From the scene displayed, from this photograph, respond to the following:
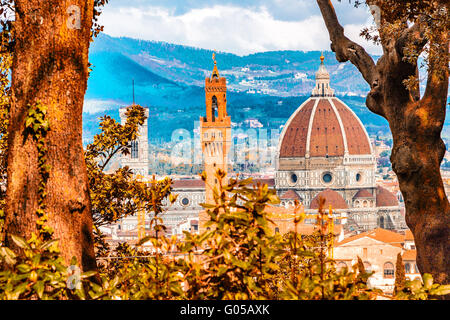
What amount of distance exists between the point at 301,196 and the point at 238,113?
1682 cm

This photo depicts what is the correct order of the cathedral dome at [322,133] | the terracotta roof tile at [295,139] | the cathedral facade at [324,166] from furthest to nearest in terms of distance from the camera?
the cathedral dome at [322,133], the terracotta roof tile at [295,139], the cathedral facade at [324,166]

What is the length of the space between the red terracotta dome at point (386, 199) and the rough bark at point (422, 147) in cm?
10312

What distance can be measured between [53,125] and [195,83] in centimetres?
11772

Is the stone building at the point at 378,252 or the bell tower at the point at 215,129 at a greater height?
the bell tower at the point at 215,129

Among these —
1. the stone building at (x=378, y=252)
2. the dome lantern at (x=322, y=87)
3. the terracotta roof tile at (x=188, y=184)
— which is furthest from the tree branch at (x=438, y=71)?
the dome lantern at (x=322, y=87)

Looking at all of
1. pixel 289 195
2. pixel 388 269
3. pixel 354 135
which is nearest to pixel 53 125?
pixel 388 269

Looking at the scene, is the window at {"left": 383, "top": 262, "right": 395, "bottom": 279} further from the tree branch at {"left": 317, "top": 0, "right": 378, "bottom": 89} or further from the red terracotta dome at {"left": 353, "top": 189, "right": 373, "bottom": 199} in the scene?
the red terracotta dome at {"left": 353, "top": 189, "right": 373, "bottom": 199}

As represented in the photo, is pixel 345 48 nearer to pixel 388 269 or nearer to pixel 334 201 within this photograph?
pixel 388 269

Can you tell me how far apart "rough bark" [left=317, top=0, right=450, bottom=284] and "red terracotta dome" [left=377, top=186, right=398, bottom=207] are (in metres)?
103

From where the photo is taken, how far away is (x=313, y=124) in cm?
11181

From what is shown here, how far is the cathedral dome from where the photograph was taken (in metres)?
110

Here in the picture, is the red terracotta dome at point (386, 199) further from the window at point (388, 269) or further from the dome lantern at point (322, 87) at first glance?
the window at point (388, 269)

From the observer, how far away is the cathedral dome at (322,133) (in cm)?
11050

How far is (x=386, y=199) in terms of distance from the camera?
107 metres
